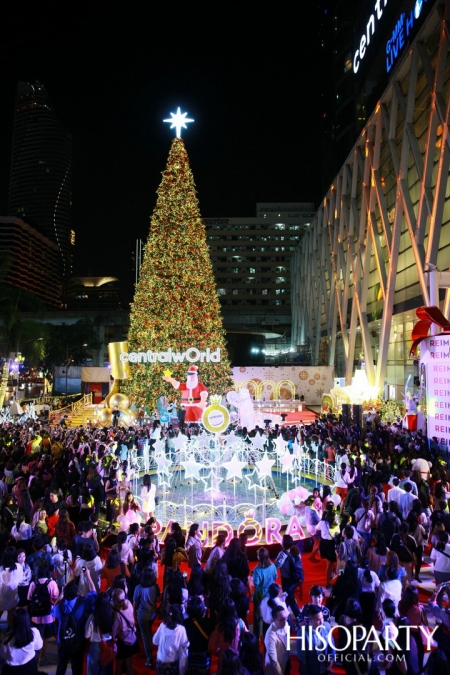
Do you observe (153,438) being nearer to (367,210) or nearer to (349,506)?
(349,506)

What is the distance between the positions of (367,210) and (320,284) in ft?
63.4

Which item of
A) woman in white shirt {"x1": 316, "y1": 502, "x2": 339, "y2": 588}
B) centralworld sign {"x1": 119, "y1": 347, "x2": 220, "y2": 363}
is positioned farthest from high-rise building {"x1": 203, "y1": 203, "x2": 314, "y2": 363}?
woman in white shirt {"x1": 316, "y1": 502, "x2": 339, "y2": 588}

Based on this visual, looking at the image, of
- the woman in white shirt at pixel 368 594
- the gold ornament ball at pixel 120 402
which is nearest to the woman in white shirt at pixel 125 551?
the woman in white shirt at pixel 368 594

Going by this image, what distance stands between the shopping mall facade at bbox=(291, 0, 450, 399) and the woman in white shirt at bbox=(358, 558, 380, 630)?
39.4 feet

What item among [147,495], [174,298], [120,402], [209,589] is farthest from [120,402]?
[209,589]

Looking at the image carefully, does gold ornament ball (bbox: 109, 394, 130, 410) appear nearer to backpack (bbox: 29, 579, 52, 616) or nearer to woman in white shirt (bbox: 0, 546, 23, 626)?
woman in white shirt (bbox: 0, 546, 23, 626)

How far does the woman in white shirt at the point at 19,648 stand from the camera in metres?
4.59

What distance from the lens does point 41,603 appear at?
19.1 ft

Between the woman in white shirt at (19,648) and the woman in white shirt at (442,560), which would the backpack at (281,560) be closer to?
the woman in white shirt at (442,560)

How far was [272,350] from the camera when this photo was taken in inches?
3012

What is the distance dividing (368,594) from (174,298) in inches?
798

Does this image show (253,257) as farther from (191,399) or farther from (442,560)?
(442,560)

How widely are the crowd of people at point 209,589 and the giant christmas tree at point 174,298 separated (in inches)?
546

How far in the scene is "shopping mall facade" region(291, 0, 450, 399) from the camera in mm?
22250
